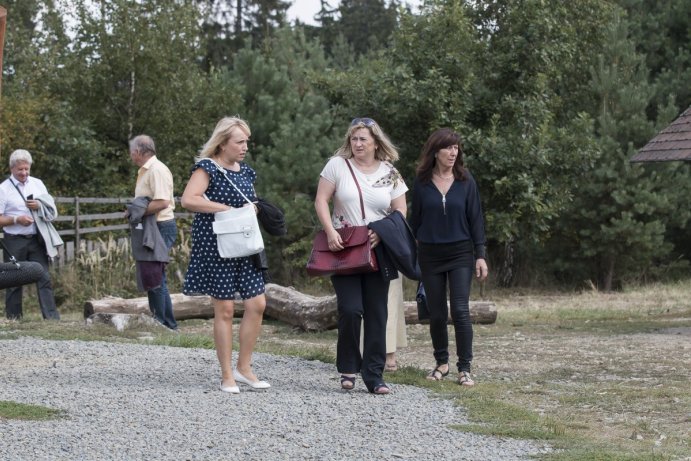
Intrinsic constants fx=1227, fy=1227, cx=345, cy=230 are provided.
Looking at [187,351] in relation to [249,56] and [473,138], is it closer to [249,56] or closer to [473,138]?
[473,138]

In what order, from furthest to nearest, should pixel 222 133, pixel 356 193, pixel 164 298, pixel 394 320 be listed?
pixel 164 298
pixel 394 320
pixel 356 193
pixel 222 133

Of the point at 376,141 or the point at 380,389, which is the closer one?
the point at 380,389

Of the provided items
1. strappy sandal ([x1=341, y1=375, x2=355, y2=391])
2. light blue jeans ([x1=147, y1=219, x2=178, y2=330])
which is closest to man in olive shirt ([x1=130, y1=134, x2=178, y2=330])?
light blue jeans ([x1=147, y1=219, x2=178, y2=330])

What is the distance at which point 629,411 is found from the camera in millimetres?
8367

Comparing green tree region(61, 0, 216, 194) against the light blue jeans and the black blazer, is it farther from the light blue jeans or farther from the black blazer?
the black blazer

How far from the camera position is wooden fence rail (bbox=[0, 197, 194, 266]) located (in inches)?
741

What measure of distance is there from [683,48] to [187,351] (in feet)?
70.3

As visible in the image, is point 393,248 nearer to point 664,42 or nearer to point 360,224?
point 360,224

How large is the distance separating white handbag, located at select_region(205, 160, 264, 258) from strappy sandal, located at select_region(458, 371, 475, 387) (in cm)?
211

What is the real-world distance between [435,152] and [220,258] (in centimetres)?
207

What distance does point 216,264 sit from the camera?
8.02 m

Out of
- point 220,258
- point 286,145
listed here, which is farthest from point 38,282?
point 286,145

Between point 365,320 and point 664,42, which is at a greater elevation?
point 664,42

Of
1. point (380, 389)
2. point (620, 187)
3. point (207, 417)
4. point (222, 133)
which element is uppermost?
point (222, 133)
